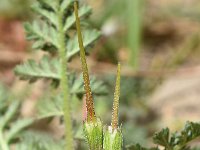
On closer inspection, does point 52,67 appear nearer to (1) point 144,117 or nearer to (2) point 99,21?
(1) point 144,117

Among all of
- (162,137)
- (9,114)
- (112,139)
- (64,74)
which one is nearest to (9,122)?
(9,114)

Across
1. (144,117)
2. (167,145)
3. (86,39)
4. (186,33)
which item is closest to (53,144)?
(86,39)

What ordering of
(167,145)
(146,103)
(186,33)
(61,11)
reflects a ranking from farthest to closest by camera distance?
(186,33)
(146,103)
(61,11)
(167,145)

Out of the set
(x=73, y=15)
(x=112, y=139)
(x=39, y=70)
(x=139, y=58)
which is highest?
(x=139, y=58)

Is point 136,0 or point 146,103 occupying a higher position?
point 136,0

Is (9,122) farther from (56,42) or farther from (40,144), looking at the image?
(56,42)

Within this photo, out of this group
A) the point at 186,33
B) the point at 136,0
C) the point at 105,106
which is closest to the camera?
the point at 105,106

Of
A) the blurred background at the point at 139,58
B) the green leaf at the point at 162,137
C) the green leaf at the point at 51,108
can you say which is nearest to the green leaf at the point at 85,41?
the green leaf at the point at 51,108
